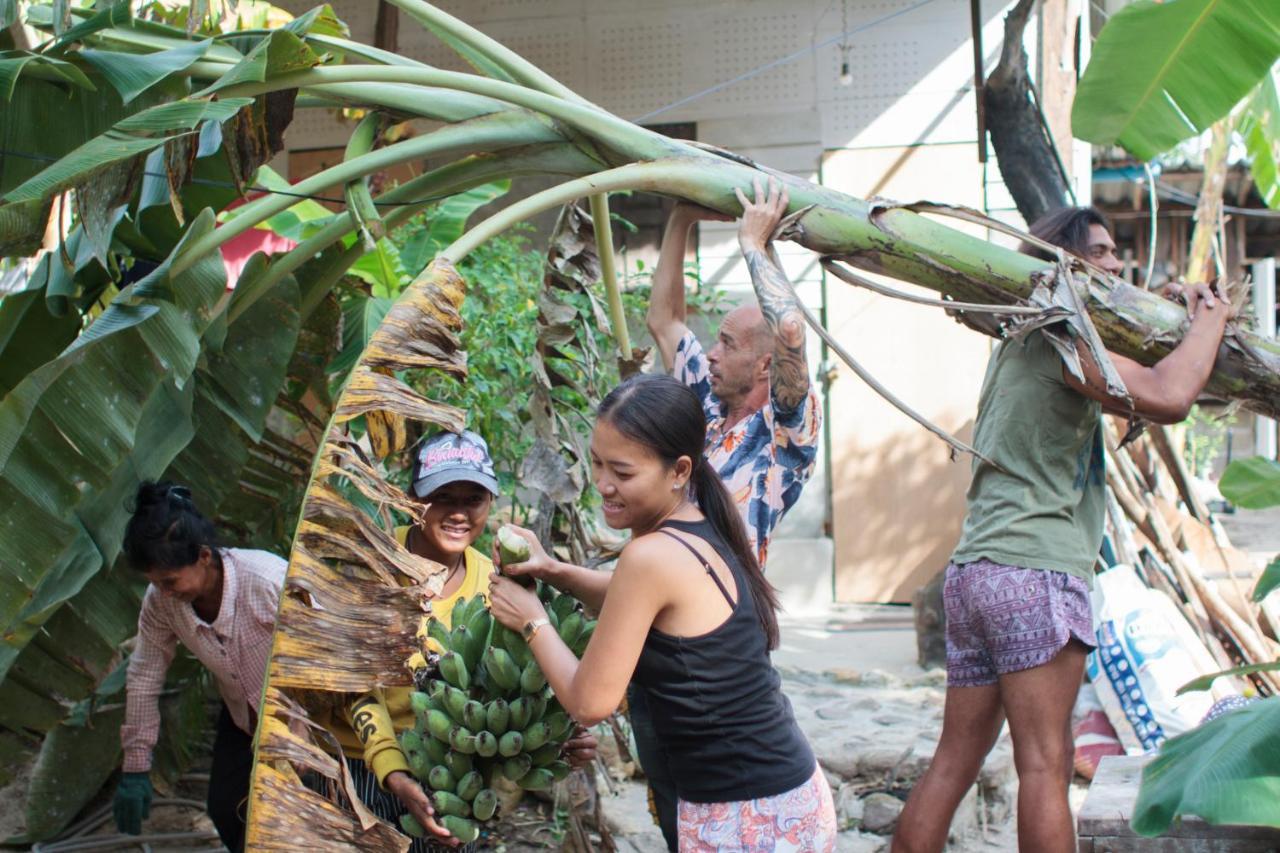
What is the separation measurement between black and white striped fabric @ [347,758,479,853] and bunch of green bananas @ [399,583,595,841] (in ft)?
1.05

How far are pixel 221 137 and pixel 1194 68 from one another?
2422mm

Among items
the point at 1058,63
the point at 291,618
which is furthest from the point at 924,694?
the point at 291,618

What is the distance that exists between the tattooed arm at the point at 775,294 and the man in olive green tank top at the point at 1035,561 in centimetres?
56

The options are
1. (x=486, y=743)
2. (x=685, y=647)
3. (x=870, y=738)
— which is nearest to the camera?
(x=685, y=647)

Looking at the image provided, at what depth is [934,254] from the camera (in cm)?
298

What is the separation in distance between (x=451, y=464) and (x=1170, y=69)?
6.63ft

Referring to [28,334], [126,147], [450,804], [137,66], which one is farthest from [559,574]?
[28,334]

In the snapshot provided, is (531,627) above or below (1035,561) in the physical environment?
below

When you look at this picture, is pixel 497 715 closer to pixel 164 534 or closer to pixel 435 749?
pixel 435 749

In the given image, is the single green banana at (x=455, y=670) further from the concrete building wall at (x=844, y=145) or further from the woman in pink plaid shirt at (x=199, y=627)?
the concrete building wall at (x=844, y=145)

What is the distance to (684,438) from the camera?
2373 mm

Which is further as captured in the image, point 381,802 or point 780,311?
point 381,802

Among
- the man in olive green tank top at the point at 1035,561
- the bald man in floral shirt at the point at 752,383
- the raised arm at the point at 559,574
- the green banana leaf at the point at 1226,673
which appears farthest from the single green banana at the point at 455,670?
the green banana leaf at the point at 1226,673

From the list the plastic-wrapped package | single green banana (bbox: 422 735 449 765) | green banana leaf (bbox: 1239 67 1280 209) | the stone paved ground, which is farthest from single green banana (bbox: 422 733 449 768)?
green banana leaf (bbox: 1239 67 1280 209)
